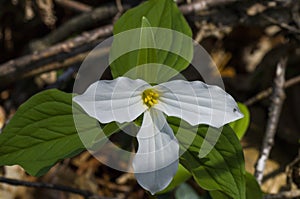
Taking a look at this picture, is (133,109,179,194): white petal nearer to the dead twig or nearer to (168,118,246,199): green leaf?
(168,118,246,199): green leaf

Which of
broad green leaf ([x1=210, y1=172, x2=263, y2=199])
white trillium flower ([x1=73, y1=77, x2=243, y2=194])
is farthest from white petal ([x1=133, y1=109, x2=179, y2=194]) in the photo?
broad green leaf ([x1=210, y1=172, x2=263, y2=199])

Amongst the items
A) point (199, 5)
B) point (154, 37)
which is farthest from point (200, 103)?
point (199, 5)

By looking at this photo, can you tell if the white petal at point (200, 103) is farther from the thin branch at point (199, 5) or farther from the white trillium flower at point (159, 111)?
the thin branch at point (199, 5)

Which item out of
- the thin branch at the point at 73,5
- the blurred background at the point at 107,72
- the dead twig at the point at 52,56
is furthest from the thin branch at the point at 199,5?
the thin branch at the point at 73,5

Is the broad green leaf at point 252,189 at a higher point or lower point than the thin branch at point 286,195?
higher

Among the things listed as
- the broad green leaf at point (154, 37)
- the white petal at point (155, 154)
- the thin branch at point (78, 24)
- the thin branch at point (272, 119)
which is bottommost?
the thin branch at point (272, 119)

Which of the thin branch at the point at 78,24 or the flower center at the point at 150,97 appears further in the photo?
the thin branch at the point at 78,24
